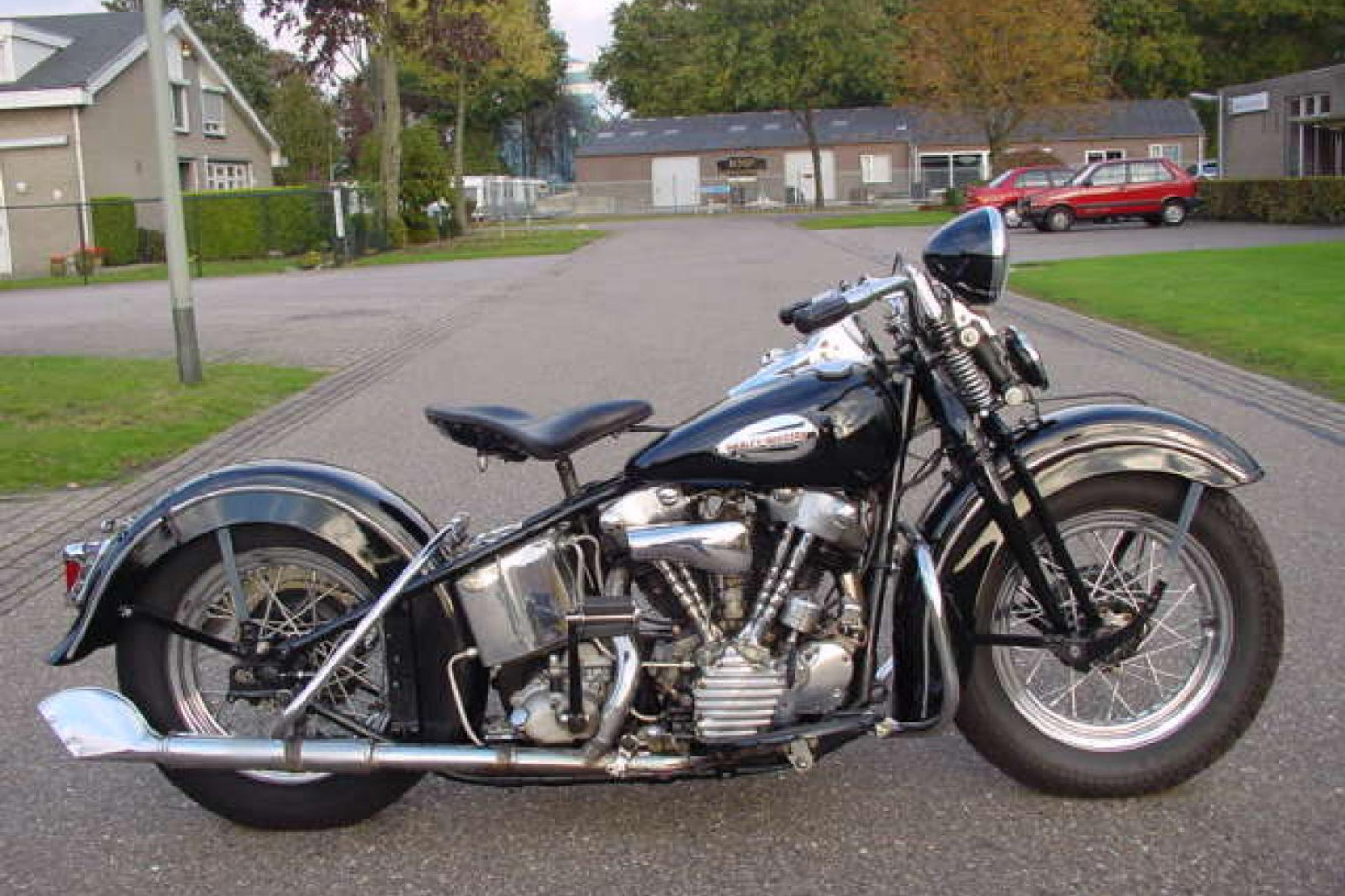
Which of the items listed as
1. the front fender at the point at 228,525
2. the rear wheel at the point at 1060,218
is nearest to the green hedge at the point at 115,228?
the rear wheel at the point at 1060,218

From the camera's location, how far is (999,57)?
46.9 metres

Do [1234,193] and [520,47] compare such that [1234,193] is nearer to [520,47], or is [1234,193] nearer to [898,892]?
[520,47]

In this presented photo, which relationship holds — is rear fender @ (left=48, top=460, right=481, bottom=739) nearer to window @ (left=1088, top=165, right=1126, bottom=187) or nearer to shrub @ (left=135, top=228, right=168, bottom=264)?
window @ (left=1088, top=165, right=1126, bottom=187)

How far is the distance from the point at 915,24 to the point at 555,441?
157 ft

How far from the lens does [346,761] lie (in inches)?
137

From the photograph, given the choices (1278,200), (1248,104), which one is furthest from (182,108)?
(1248,104)

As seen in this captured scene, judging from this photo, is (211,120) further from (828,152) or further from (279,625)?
(279,625)

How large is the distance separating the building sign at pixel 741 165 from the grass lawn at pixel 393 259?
34254 mm

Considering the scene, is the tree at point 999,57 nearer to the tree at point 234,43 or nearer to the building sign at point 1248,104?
the building sign at point 1248,104

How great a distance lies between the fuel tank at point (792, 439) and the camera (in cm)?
337

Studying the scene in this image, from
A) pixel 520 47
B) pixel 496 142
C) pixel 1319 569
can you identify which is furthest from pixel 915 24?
pixel 496 142

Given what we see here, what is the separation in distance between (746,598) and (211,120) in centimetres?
4734

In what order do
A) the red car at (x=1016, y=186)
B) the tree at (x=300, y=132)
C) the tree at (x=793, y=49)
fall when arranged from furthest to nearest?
the tree at (x=300, y=132) → the tree at (x=793, y=49) → the red car at (x=1016, y=186)

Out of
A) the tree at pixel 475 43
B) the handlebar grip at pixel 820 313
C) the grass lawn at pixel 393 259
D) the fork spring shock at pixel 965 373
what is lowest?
the grass lawn at pixel 393 259
